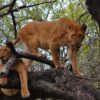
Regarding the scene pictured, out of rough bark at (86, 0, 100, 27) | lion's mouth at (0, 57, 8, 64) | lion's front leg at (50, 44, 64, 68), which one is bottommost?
lion's front leg at (50, 44, 64, 68)

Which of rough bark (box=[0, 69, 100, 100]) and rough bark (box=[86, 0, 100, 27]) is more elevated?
rough bark (box=[86, 0, 100, 27])

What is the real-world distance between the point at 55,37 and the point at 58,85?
1.41 metres

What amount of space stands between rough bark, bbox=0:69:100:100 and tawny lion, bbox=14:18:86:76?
1.82ft

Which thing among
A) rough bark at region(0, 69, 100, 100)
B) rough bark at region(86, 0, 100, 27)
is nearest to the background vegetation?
rough bark at region(0, 69, 100, 100)

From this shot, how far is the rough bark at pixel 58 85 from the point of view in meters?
5.58

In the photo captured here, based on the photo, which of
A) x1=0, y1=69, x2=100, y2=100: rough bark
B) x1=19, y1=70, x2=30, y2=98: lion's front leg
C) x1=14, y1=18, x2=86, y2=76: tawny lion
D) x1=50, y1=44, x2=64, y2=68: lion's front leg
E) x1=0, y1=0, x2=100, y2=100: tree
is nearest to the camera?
x1=0, y1=69, x2=100, y2=100: rough bark

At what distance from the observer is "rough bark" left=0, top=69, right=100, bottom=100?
5.58 meters

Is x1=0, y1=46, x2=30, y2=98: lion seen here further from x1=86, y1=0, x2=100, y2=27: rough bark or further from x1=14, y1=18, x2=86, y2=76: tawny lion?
x1=86, y1=0, x2=100, y2=27: rough bark

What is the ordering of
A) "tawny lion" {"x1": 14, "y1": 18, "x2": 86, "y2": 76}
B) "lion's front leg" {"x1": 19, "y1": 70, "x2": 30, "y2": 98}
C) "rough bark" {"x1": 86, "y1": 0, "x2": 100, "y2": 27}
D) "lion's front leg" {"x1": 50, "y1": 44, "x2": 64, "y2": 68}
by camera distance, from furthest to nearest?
"tawny lion" {"x1": 14, "y1": 18, "x2": 86, "y2": 76} → "lion's front leg" {"x1": 50, "y1": 44, "x2": 64, "y2": 68} → "lion's front leg" {"x1": 19, "y1": 70, "x2": 30, "y2": 98} → "rough bark" {"x1": 86, "y1": 0, "x2": 100, "y2": 27}

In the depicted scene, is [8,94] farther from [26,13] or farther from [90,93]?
[26,13]

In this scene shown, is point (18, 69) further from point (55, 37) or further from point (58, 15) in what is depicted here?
point (58, 15)

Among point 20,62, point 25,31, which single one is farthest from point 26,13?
point 20,62

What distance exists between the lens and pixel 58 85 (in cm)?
567

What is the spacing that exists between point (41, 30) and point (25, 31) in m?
0.33
